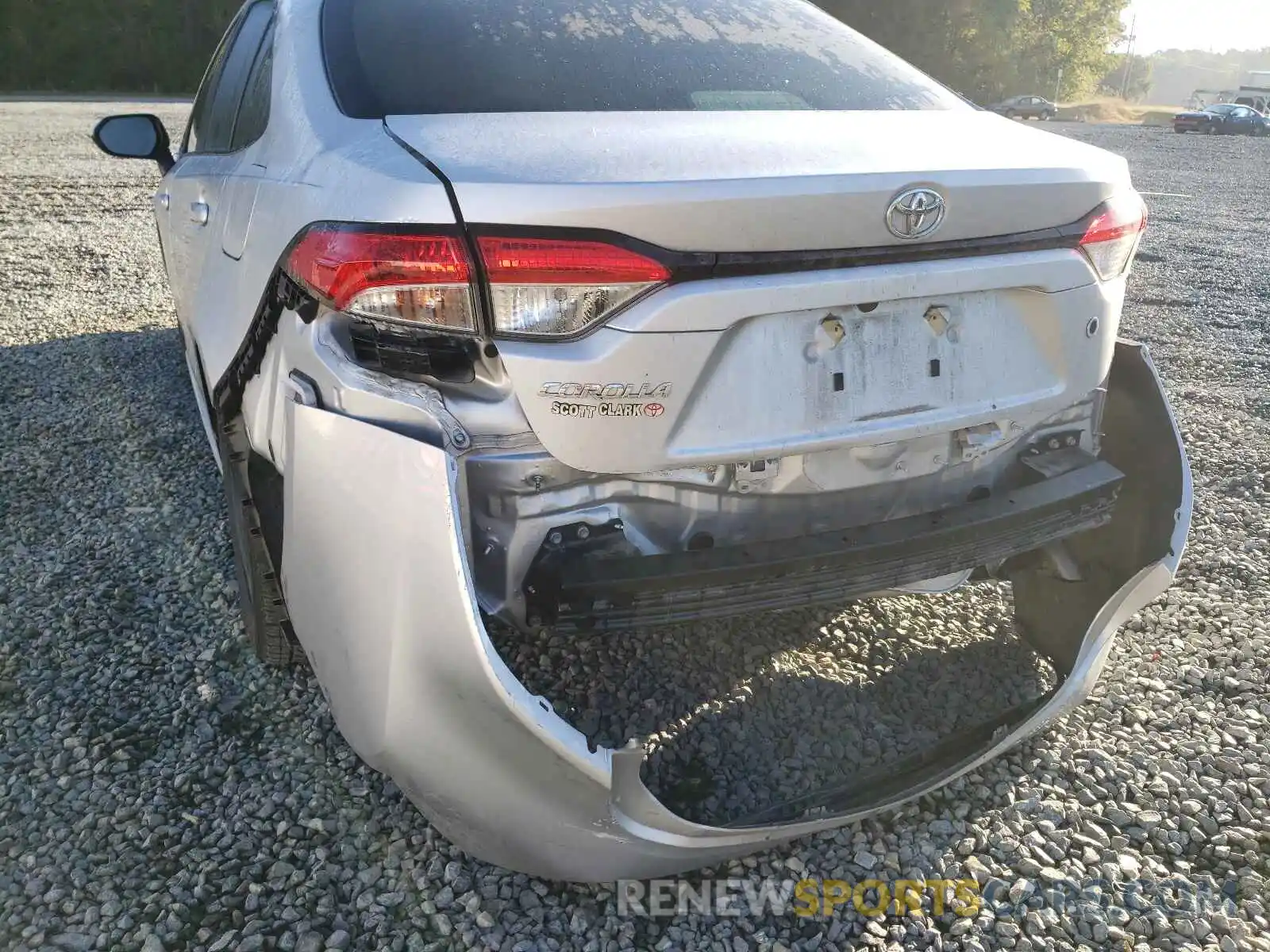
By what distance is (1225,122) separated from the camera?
31422 millimetres

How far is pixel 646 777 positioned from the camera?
2.18m

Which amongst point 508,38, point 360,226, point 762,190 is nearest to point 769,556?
point 762,190

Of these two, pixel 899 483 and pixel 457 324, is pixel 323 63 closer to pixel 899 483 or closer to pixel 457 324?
pixel 457 324

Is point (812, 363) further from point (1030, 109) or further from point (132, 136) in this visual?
point (1030, 109)

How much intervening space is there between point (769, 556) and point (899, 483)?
1.23 ft

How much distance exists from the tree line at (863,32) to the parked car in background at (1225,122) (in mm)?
10565

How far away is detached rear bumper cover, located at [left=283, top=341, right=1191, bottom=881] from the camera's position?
1536 millimetres

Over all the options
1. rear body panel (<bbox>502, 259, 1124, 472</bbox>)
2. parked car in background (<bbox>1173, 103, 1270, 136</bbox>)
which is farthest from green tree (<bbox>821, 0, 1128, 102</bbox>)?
rear body panel (<bbox>502, 259, 1124, 472</bbox>)

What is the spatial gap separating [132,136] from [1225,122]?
Result: 36.4 metres

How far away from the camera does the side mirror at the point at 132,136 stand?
12.0 feet

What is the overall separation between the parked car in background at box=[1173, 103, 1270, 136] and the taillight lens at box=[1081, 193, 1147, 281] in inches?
1401

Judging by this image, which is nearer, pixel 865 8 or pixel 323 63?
pixel 323 63

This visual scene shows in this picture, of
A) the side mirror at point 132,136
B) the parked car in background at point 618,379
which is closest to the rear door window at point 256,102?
the parked car in background at point 618,379

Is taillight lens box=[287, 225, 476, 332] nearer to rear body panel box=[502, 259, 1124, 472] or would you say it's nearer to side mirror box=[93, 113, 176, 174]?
rear body panel box=[502, 259, 1124, 472]
